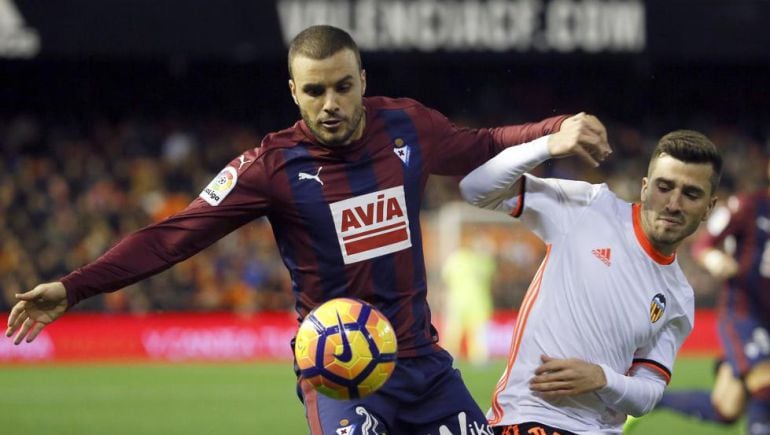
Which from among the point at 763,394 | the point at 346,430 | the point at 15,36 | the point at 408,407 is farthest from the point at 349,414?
the point at 15,36

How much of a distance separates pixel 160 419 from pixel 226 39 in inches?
405

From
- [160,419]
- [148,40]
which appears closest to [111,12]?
[148,40]

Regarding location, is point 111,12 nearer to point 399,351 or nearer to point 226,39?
point 226,39

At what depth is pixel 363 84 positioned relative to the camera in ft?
16.8

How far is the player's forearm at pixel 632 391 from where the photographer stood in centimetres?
505

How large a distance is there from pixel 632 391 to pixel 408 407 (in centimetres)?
95

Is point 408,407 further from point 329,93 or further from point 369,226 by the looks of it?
point 329,93

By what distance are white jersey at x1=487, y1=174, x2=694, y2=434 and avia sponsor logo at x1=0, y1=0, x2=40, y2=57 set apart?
17363mm

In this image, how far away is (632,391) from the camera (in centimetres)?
513

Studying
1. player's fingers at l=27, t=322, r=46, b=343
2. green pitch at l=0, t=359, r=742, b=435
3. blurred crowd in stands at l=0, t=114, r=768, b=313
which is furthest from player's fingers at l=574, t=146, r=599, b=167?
blurred crowd in stands at l=0, t=114, r=768, b=313

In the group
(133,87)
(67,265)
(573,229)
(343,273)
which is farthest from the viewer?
(133,87)

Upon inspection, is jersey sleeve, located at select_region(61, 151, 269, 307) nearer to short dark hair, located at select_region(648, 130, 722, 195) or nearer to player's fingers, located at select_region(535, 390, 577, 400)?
player's fingers, located at select_region(535, 390, 577, 400)

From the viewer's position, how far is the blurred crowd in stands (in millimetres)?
21047

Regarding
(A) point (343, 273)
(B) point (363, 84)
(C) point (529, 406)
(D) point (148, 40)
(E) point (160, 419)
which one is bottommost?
(E) point (160, 419)
